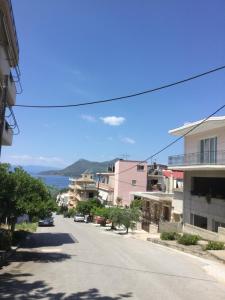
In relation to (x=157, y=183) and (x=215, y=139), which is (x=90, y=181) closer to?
(x=157, y=183)

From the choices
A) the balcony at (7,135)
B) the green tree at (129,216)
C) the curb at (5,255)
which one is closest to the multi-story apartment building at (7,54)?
the balcony at (7,135)

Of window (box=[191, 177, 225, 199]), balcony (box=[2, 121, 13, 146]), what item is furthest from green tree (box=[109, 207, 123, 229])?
balcony (box=[2, 121, 13, 146])

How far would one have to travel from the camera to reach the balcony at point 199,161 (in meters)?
30.3

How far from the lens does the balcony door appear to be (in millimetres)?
31823

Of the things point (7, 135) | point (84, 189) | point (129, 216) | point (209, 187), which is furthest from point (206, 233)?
point (84, 189)

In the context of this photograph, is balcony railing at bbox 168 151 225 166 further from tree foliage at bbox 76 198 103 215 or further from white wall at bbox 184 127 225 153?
tree foliage at bbox 76 198 103 215

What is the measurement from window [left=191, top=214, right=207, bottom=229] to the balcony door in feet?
16.0

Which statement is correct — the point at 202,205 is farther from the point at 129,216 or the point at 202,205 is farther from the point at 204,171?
the point at 129,216

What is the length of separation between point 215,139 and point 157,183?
4743 centimetres

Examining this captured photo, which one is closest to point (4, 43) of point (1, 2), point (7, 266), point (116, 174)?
point (1, 2)

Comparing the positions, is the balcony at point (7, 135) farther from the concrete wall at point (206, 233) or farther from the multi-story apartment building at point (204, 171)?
the concrete wall at point (206, 233)

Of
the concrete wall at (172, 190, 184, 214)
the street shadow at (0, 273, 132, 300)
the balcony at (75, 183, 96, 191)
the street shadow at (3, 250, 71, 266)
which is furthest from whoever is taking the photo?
the balcony at (75, 183, 96, 191)

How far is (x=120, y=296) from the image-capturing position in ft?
36.9

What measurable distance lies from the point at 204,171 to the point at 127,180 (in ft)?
144
